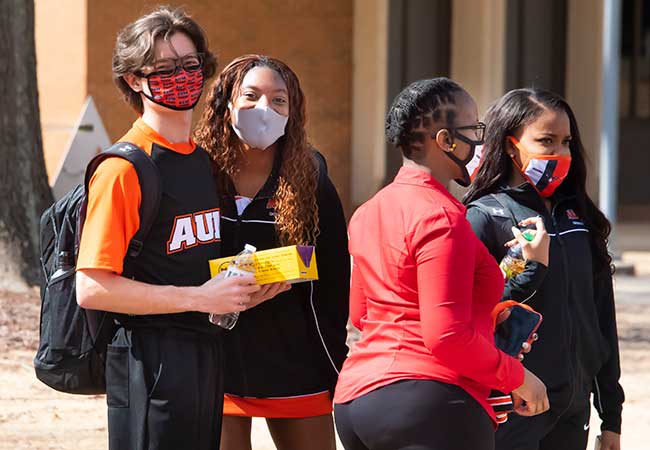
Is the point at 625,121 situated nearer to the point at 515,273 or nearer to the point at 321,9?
the point at 321,9

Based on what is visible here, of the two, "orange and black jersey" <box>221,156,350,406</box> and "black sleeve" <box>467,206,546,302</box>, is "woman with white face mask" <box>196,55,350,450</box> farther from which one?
"black sleeve" <box>467,206,546,302</box>

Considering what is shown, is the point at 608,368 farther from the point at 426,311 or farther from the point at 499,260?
the point at 426,311

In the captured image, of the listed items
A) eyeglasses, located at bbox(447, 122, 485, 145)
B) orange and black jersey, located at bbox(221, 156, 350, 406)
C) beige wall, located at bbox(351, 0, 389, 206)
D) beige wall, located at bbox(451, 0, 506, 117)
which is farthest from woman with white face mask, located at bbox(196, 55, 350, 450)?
beige wall, located at bbox(451, 0, 506, 117)

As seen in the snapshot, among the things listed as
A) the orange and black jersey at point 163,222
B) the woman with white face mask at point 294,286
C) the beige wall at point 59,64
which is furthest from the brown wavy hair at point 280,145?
the beige wall at point 59,64

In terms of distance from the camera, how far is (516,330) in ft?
11.6

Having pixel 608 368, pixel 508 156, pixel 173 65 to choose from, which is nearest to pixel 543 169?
pixel 508 156

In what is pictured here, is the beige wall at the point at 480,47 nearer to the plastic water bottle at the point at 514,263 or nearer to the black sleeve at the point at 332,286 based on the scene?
the black sleeve at the point at 332,286

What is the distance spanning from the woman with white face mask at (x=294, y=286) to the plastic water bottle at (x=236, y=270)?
0.48 metres

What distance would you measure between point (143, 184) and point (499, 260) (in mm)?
1277

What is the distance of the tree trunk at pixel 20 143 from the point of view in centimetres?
1080

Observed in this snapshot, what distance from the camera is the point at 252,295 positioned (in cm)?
366

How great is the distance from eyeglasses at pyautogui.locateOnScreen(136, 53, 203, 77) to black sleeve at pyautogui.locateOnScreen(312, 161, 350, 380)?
0.76m

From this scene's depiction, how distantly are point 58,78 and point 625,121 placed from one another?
37.4 feet

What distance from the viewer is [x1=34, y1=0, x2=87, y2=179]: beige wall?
15750 mm
